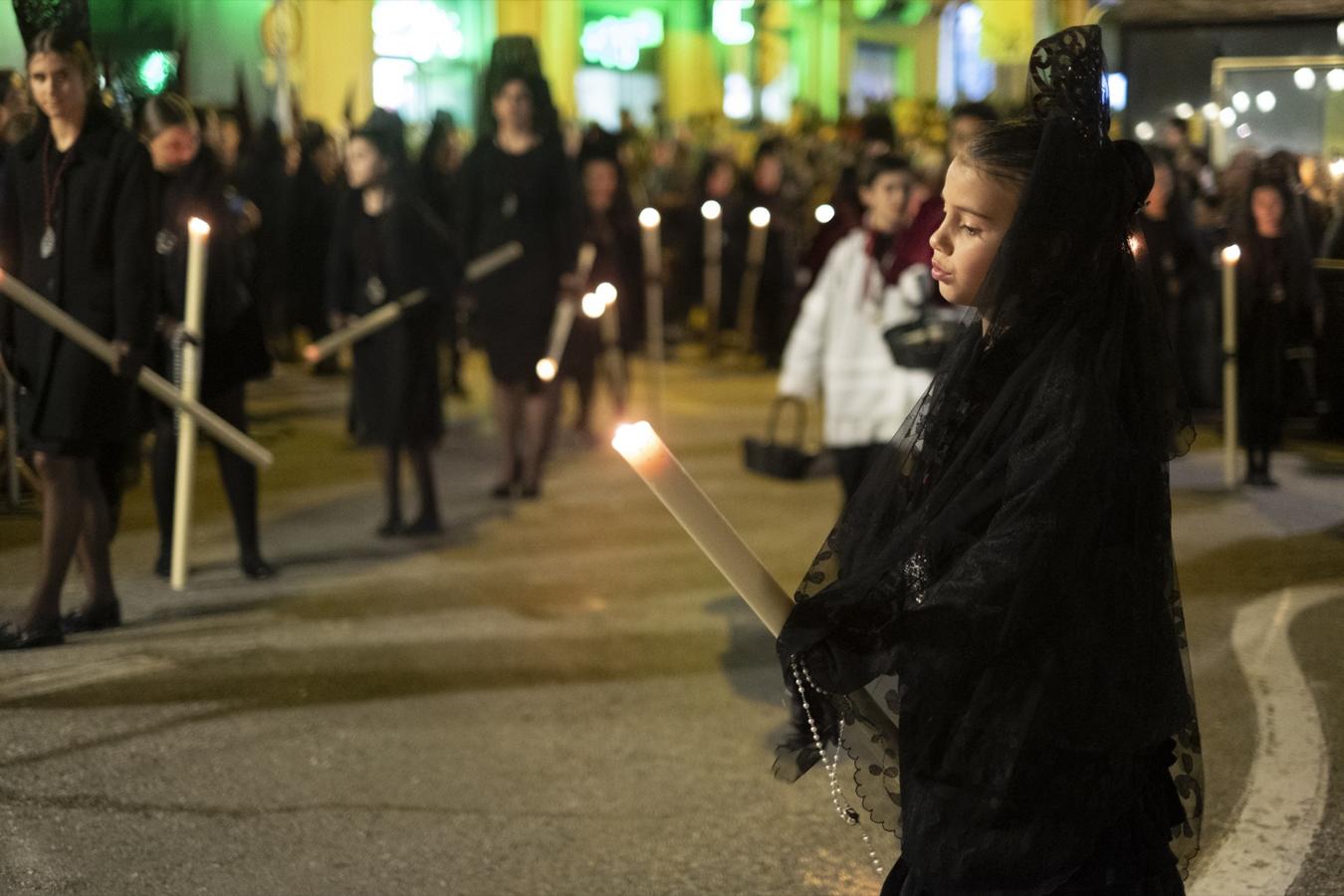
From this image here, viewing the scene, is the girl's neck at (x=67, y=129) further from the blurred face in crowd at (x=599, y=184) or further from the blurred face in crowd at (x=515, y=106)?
the blurred face in crowd at (x=599, y=184)

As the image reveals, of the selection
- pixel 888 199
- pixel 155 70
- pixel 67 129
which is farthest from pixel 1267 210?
pixel 67 129

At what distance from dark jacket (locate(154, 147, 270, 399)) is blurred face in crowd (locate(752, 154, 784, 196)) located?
33.2 feet

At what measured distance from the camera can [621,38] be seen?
29.4m

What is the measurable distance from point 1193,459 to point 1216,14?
13.2 feet

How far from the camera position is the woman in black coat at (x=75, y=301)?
16.9ft

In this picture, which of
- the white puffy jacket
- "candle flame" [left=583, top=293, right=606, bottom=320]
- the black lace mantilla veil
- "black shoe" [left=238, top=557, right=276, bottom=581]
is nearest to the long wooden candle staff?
"black shoe" [left=238, top=557, right=276, bottom=581]

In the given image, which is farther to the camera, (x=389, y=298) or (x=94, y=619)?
(x=389, y=298)

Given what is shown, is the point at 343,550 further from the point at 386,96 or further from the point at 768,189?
the point at 386,96

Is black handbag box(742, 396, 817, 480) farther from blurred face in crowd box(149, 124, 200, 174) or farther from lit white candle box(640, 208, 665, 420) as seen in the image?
blurred face in crowd box(149, 124, 200, 174)

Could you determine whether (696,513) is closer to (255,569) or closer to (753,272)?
(255,569)

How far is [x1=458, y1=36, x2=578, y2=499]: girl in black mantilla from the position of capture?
9.31m

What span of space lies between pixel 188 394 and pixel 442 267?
1786mm

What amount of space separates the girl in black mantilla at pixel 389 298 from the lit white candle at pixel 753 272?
8633 millimetres

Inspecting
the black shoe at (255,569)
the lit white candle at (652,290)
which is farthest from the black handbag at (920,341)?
the lit white candle at (652,290)
